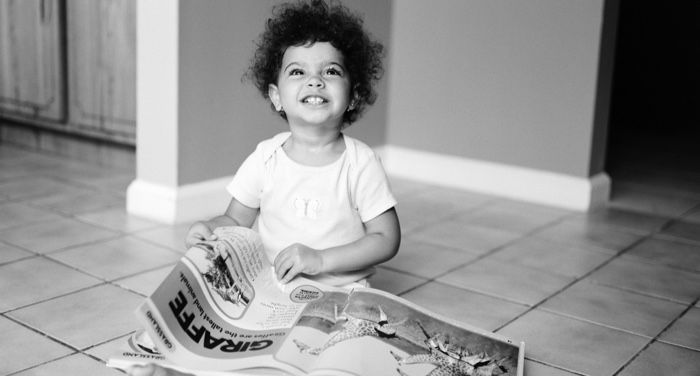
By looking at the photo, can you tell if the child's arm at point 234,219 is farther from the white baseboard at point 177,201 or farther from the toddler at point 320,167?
the white baseboard at point 177,201

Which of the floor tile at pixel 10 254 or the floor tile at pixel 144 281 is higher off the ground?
the floor tile at pixel 10 254

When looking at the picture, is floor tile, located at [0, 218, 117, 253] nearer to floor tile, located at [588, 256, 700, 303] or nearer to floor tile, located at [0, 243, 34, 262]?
floor tile, located at [0, 243, 34, 262]

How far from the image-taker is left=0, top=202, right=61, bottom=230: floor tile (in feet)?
7.03

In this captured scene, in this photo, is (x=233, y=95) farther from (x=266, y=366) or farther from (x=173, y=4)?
(x=266, y=366)

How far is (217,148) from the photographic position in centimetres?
237

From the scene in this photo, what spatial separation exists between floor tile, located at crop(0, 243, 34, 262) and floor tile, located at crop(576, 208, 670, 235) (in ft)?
5.36

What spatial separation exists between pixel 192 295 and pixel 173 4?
1162 mm

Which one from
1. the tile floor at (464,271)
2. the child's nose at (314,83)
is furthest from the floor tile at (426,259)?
the child's nose at (314,83)

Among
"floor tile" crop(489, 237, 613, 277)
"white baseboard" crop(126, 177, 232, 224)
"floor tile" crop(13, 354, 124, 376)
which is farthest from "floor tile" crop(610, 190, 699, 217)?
"floor tile" crop(13, 354, 124, 376)

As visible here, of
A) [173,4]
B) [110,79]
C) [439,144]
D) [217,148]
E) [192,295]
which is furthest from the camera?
[439,144]

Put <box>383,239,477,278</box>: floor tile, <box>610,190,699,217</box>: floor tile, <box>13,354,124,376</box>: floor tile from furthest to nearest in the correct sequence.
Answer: <box>610,190,699,217</box>: floor tile < <box>383,239,477,278</box>: floor tile < <box>13,354,124,376</box>: floor tile

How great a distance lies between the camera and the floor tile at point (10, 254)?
73.2 inches

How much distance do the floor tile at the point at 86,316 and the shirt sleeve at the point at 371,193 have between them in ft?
1.58

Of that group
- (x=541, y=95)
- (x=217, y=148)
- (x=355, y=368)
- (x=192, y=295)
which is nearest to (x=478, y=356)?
(x=355, y=368)
